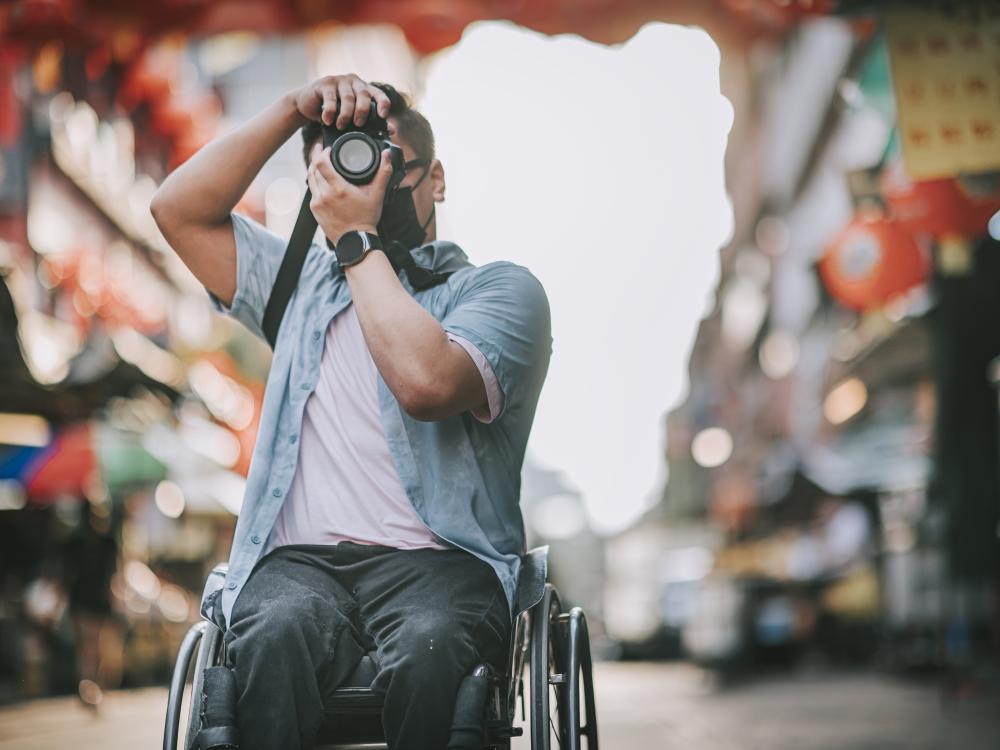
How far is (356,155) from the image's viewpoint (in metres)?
2.45

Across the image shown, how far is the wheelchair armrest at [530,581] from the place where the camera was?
260 cm

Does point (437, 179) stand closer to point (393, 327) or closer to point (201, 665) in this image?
point (393, 327)

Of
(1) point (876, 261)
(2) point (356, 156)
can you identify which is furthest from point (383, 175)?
(1) point (876, 261)

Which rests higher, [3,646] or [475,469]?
[475,469]

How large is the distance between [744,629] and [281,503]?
1298 cm

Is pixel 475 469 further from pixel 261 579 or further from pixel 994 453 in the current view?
pixel 994 453

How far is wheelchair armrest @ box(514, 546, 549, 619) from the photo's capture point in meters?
2.60

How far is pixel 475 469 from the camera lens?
2590mm

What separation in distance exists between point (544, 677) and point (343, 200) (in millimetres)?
1018

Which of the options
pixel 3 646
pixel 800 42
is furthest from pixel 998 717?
pixel 800 42

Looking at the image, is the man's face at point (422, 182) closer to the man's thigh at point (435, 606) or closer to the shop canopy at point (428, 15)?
the man's thigh at point (435, 606)

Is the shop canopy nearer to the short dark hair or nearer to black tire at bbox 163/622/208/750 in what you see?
the short dark hair

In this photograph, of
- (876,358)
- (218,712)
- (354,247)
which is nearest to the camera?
(218,712)

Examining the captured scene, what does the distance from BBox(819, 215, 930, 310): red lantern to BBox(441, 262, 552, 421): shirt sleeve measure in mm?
6345
